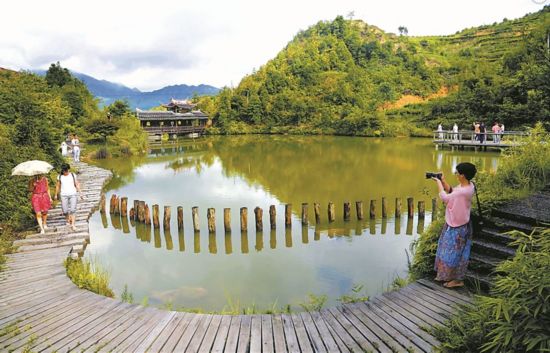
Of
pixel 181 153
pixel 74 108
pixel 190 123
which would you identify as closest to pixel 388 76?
pixel 190 123

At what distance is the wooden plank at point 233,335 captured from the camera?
13.7 feet

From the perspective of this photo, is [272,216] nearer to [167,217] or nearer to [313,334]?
[167,217]

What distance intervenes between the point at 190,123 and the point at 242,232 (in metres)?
44.5

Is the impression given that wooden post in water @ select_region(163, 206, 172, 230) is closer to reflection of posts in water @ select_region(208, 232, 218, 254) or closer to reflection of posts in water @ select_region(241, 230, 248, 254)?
reflection of posts in water @ select_region(208, 232, 218, 254)

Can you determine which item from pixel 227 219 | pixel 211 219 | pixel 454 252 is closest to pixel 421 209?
pixel 227 219

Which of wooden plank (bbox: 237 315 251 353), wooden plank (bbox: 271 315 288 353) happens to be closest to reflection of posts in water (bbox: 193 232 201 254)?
wooden plank (bbox: 237 315 251 353)

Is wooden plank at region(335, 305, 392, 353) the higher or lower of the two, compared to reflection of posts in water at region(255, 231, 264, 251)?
higher

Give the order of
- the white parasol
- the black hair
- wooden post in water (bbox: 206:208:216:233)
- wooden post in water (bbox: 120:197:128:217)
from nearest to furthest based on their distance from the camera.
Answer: the black hair, the white parasol, wooden post in water (bbox: 206:208:216:233), wooden post in water (bbox: 120:197:128:217)

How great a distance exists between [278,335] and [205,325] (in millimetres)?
999

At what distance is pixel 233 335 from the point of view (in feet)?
14.6

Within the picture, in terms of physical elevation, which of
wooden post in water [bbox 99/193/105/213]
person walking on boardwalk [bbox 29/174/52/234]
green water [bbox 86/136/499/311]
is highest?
person walking on boardwalk [bbox 29/174/52/234]

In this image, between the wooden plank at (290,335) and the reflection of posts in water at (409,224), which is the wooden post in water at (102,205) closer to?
the wooden plank at (290,335)

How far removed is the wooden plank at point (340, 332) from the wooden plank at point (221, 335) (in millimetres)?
→ 1321

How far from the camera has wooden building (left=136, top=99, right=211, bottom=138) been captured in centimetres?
4516
